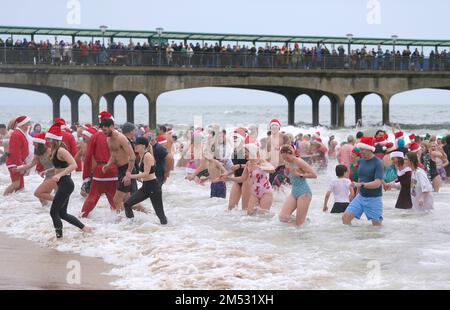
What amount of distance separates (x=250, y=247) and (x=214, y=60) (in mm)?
29741

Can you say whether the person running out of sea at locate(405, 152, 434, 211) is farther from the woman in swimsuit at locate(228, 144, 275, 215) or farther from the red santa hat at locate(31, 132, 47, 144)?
the red santa hat at locate(31, 132, 47, 144)

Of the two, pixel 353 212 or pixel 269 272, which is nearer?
pixel 269 272

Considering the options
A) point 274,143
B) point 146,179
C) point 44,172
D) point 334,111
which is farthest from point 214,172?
point 334,111

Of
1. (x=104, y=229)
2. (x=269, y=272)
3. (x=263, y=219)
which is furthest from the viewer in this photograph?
(x=263, y=219)

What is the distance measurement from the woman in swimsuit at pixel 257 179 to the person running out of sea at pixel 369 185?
1.66 metres

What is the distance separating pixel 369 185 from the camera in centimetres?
1063

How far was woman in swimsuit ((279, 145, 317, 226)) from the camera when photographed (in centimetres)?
1111

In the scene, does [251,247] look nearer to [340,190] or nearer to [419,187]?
[340,190]

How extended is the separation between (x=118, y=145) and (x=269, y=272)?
13.4ft

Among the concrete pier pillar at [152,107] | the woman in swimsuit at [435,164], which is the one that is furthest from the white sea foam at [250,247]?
the concrete pier pillar at [152,107]

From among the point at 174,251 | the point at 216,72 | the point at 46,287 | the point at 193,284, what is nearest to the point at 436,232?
the point at 174,251

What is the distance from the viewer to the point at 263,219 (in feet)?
39.7
